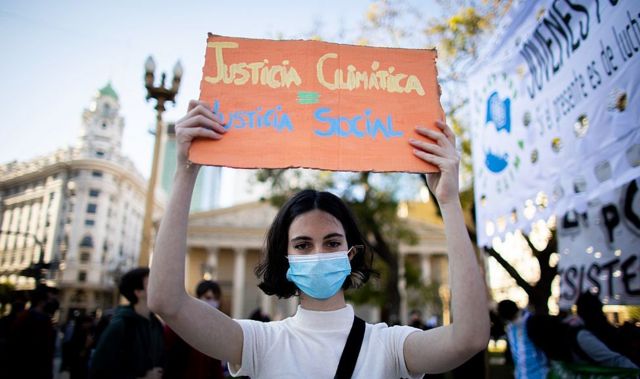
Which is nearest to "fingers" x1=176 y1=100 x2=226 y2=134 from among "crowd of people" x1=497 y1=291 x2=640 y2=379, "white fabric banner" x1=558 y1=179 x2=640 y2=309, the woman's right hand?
the woman's right hand

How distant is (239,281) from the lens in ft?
182

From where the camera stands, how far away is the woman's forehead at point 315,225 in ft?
5.98

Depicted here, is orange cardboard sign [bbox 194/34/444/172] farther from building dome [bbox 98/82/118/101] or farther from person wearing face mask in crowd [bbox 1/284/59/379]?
building dome [bbox 98/82/118/101]

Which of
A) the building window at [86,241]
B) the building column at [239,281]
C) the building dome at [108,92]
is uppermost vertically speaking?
the building dome at [108,92]

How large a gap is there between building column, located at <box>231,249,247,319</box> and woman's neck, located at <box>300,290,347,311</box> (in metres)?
54.1

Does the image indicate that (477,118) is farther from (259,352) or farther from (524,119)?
(259,352)

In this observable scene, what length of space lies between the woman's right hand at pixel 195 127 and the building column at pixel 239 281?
54.3m

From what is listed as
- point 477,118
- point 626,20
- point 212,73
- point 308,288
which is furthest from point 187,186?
point 477,118

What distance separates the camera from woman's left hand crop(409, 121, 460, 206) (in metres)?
1.60

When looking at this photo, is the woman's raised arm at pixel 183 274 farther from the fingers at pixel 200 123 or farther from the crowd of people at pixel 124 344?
the crowd of people at pixel 124 344

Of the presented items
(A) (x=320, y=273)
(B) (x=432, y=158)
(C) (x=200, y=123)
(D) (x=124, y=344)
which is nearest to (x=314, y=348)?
(A) (x=320, y=273)

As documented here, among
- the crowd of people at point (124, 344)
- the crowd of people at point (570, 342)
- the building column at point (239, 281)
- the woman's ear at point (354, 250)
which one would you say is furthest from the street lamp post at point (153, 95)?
the building column at point (239, 281)

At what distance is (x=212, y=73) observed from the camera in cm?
178

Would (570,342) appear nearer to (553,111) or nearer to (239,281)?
(553,111)
